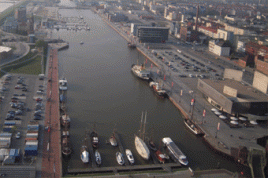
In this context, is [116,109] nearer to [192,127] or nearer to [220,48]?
[192,127]

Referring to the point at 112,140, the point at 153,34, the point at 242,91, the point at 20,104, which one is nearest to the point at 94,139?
the point at 112,140

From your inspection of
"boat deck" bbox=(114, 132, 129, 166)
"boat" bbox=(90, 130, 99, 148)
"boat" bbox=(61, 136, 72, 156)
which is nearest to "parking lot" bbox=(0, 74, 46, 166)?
"boat" bbox=(61, 136, 72, 156)

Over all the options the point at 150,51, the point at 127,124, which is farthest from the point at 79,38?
the point at 127,124

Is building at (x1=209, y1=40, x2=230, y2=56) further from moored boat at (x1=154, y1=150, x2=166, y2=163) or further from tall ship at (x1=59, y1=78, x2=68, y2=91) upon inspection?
moored boat at (x1=154, y1=150, x2=166, y2=163)

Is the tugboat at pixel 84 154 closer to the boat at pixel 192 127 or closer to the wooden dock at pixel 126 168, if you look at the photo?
the wooden dock at pixel 126 168

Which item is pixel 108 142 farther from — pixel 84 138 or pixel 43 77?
pixel 43 77

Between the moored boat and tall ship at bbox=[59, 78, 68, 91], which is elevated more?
tall ship at bbox=[59, 78, 68, 91]
